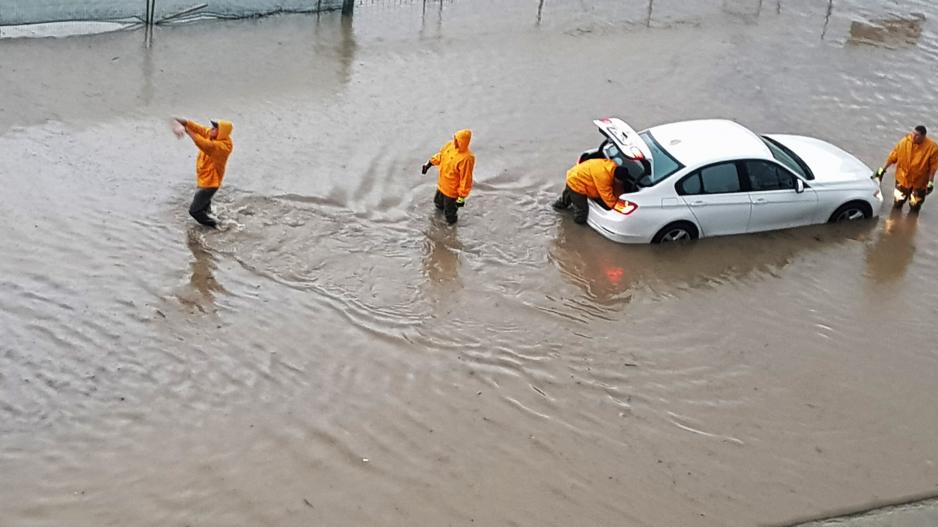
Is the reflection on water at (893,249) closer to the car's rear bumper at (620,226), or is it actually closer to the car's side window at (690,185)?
the car's side window at (690,185)

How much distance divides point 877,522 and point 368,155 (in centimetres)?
837

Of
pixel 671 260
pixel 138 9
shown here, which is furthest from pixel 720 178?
pixel 138 9

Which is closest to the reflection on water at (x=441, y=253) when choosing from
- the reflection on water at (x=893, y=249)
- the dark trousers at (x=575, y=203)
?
the dark trousers at (x=575, y=203)

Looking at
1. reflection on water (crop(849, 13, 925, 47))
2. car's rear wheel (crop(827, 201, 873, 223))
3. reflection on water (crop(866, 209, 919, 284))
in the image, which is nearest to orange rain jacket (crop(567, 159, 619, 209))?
car's rear wheel (crop(827, 201, 873, 223))

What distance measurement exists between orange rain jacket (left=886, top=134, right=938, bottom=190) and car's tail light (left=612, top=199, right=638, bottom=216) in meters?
4.18

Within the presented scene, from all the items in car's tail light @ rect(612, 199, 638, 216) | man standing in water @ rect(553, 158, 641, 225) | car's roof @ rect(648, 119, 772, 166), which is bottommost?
car's tail light @ rect(612, 199, 638, 216)

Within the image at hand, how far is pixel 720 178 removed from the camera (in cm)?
1288

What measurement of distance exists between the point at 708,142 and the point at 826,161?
2076 millimetres

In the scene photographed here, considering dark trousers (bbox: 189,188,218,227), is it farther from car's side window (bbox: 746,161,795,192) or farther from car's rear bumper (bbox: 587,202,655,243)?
car's side window (bbox: 746,161,795,192)

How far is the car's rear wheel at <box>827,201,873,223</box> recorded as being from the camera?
44.8 feet

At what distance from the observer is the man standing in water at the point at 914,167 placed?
13805mm

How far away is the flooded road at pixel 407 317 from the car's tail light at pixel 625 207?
55cm

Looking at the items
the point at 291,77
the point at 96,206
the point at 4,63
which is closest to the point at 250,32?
the point at 291,77

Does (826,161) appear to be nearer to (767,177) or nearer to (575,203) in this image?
(767,177)
